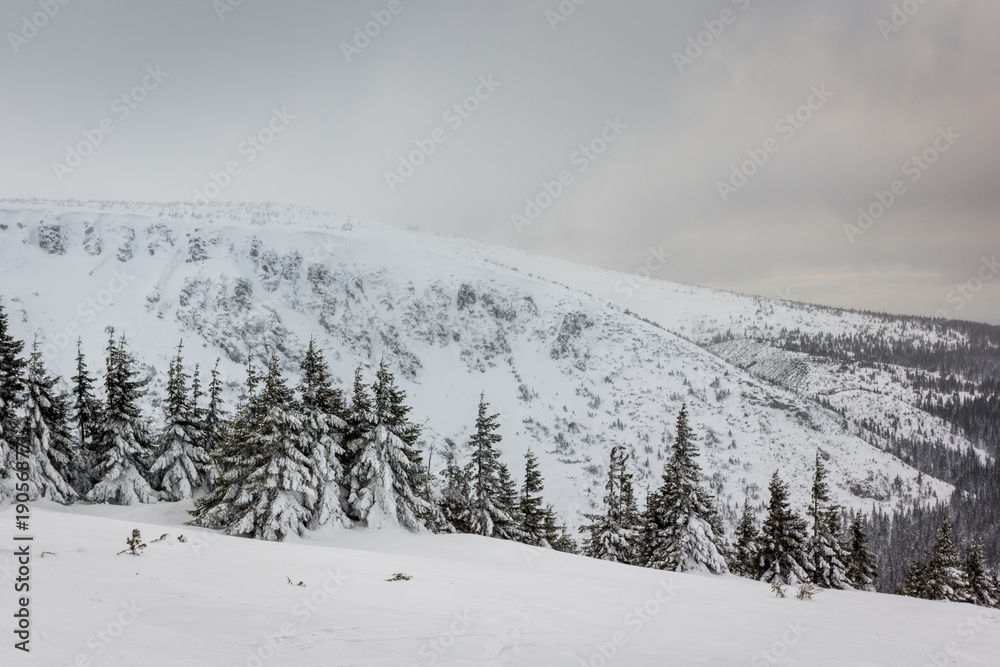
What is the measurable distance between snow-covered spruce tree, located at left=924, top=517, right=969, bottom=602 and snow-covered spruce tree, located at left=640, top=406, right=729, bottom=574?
17.4 metres

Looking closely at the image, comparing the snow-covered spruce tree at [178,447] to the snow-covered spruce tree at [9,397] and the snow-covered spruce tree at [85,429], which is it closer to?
the snow-covered spruce tree at [85,429]

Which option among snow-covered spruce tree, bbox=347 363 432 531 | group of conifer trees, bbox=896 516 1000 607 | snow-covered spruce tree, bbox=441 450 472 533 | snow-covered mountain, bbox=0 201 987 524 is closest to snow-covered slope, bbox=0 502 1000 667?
snow-covered spruce tree, bbox=347 363 432 531

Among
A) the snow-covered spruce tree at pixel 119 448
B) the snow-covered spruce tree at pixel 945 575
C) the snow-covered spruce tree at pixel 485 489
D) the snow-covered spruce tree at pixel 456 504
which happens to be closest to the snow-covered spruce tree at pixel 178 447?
the snow-covered spruce tree at pixel 119 448

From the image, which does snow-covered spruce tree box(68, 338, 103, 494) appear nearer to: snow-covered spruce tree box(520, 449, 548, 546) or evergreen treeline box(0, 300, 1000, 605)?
evergreen treeline box(0, 300, 1000, 605)

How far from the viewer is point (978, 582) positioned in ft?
112

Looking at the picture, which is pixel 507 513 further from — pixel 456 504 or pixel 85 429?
pixel 85 429

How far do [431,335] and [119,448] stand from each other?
7344 centimetres

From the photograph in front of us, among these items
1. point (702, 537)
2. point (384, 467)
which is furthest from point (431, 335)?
point (702, 537)

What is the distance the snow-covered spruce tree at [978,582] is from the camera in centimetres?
3319

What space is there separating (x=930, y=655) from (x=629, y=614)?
458 centimetres

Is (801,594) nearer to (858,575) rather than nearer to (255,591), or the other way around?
(255,591)

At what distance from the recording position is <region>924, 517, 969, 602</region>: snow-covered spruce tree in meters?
30.9

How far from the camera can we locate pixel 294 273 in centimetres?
9006

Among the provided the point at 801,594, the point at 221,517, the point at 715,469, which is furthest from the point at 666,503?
the point at 715,469
